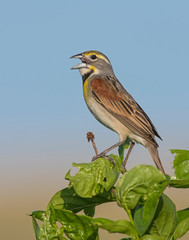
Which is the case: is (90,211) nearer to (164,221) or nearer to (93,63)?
(164,221)

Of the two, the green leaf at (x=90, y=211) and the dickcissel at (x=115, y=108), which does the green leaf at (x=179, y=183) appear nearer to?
the green leaf at (x=90, y=211)

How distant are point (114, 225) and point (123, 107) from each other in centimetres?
661

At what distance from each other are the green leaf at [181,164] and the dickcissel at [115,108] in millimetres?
4544

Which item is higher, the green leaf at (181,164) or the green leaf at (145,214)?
the green leaf at (181,164)

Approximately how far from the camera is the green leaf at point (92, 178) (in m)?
2.85

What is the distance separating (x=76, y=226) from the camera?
10.1ft

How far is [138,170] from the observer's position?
261cm

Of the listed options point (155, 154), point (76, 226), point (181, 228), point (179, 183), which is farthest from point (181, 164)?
point (155, 154)

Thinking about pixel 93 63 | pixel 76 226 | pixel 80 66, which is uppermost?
pixel 93 63

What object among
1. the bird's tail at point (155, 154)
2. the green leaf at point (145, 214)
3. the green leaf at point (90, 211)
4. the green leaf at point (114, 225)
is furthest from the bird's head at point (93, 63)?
the green leaf at point (114, 225)

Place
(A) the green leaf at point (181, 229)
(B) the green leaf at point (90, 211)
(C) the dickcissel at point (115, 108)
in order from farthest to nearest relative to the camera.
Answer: (C) the dickcissel at point (115, 108) < (B) the green leaf at point (90, 211) < (A) the green leaf at point (181, 229)

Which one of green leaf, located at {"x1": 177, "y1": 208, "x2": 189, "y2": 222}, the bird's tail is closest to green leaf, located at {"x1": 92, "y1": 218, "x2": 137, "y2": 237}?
green leaf, located at {"x1": 177, "y1": 208, "x2": 189, "y2": 222}

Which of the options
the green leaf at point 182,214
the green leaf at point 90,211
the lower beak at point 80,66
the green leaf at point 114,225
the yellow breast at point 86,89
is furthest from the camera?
the yellow breast at point 86,89

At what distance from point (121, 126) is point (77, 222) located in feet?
18.6
